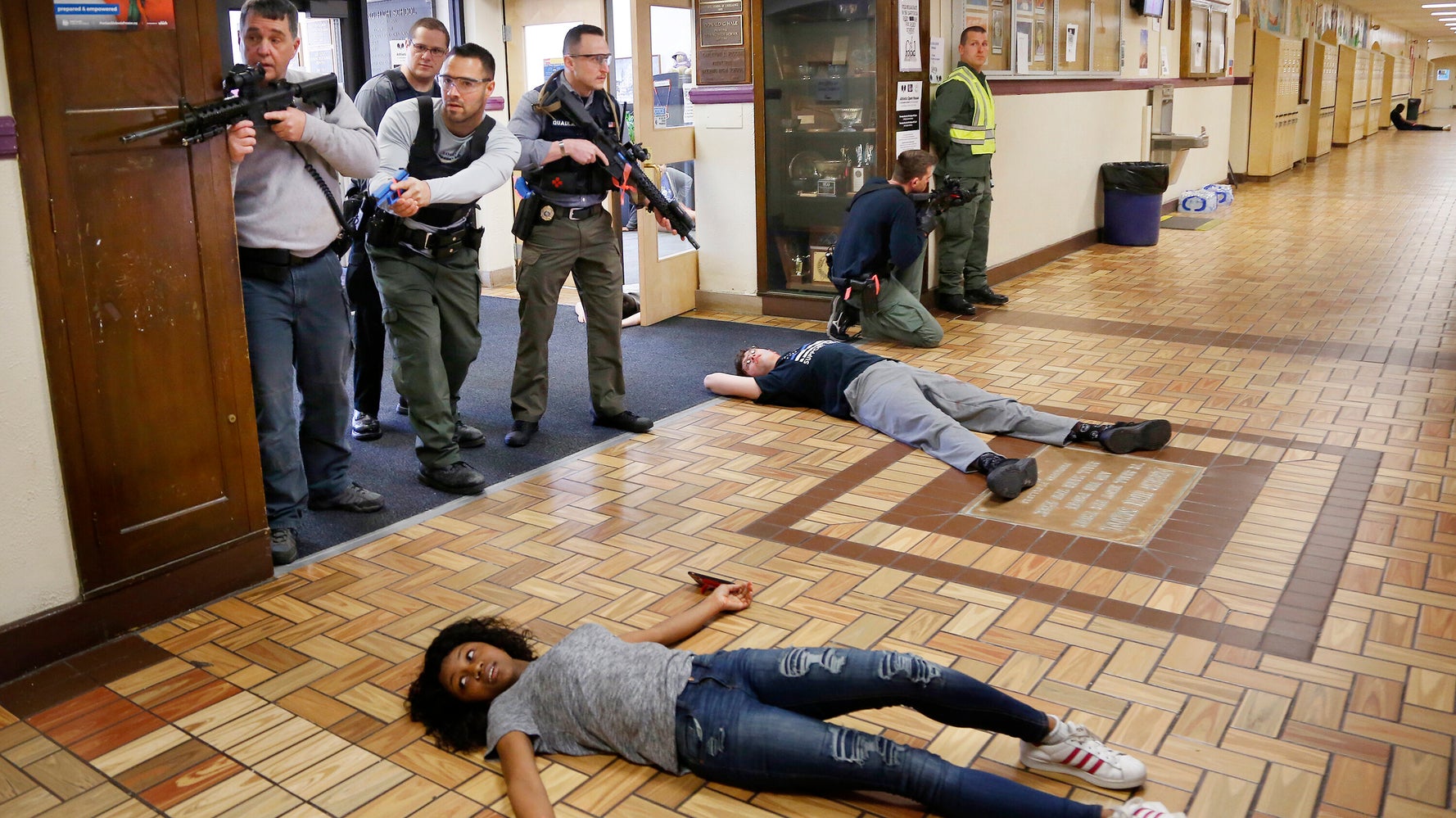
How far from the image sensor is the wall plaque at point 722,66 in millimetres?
6941

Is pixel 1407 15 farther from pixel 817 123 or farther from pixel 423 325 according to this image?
pixel 423 325

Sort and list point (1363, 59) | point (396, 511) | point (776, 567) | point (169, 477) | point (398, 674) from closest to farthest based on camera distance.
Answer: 1. point (398, 674)
2. point (169, 477)
3. point (776, 567)
4. point (396, 511)
5. point (1363, 59)

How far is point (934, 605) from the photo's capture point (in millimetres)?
3238

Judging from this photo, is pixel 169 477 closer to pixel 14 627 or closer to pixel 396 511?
pixel 14 627

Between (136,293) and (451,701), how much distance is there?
1.47 m

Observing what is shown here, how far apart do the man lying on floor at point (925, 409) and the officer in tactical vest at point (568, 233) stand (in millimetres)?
650

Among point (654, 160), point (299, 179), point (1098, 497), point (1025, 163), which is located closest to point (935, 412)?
point (1098, 497)

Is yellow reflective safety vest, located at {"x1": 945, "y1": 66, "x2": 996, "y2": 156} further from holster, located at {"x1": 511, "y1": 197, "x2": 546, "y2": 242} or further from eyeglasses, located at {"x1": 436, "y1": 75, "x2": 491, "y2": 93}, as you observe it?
eyeglasses, located at {"x1": 436, "y1": 75, "x2": 491, "y2": 93}

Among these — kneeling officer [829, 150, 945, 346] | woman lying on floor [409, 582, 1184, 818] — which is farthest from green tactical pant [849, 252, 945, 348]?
woman lying on floor [409, 582, 1184, 818]

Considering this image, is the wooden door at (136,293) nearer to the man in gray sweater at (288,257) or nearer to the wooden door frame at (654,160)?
the man in gray sweater at (288,257)

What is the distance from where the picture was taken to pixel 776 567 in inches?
138

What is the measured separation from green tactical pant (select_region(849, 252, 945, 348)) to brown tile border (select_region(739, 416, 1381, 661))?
1.77 meters

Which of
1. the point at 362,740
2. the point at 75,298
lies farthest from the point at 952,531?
the point at 75,298

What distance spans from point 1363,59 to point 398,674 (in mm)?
27196
